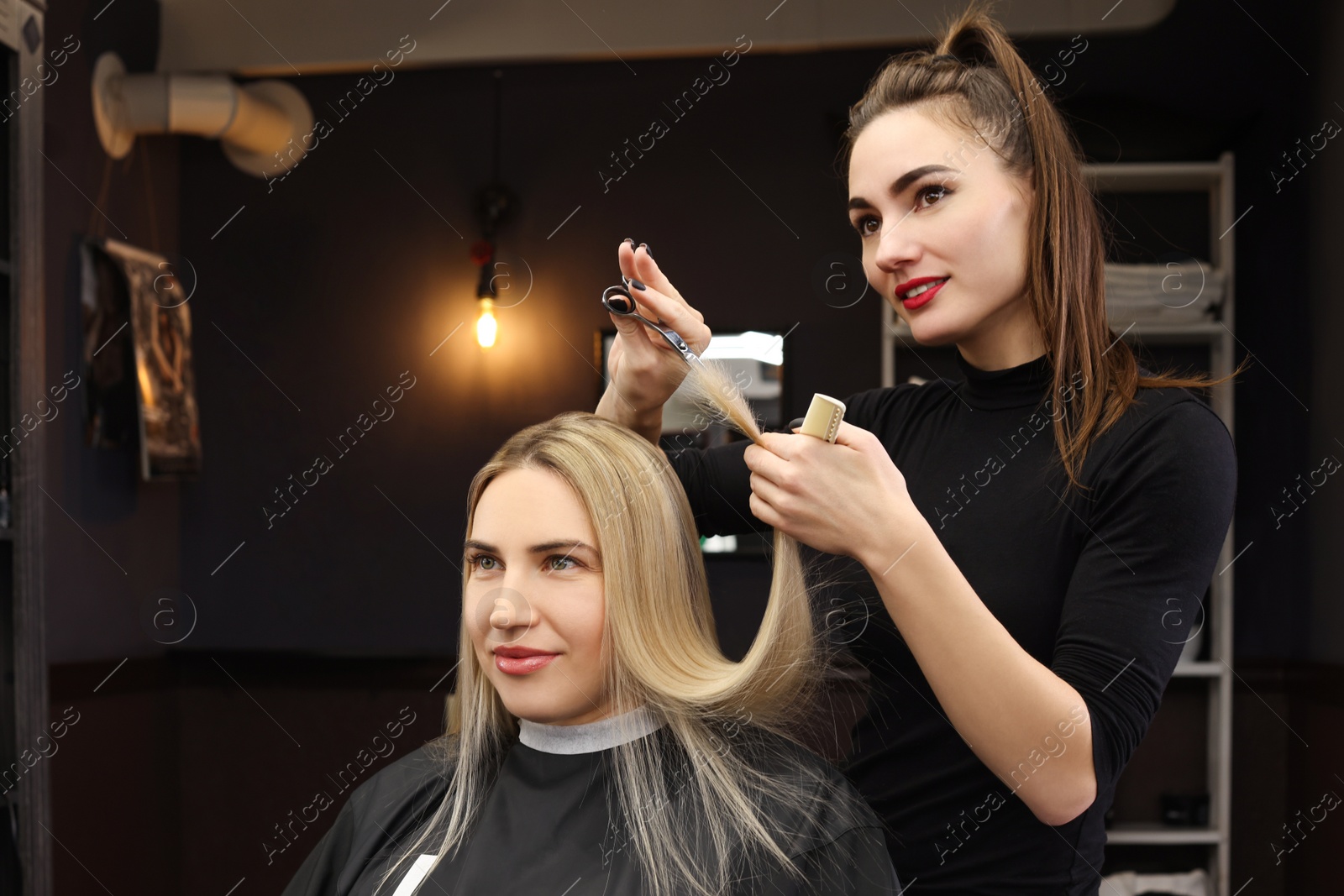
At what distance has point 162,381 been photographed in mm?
3578

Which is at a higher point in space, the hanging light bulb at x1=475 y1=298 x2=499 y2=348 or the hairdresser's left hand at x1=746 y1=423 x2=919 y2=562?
the hanging light bulb at x1=475 y1=298 x2=499 y2=348

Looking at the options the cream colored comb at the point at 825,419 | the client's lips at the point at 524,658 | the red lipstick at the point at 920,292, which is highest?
the red lipstick at the point at 920,292

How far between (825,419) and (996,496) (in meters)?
0.30

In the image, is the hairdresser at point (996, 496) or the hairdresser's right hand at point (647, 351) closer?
the hairdresser at point (996, 496)

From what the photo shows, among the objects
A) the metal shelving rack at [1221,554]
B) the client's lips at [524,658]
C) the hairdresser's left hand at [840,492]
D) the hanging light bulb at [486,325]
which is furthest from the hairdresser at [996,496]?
the hanging light bulb at [486,325]

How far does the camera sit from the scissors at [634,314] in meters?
1.31

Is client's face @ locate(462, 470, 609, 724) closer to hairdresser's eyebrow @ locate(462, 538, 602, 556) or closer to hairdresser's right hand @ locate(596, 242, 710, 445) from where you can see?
hairdresser's eyebrow @ locate(462, 538, 602, 556)

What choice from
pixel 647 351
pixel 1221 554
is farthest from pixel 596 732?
pixel 1221 554

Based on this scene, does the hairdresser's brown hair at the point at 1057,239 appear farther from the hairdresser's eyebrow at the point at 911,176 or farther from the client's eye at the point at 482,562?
the client's eye at the point at 482,562

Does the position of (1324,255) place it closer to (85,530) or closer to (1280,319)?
(1280,319)

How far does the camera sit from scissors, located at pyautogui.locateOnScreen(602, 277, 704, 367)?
1309 millimetres

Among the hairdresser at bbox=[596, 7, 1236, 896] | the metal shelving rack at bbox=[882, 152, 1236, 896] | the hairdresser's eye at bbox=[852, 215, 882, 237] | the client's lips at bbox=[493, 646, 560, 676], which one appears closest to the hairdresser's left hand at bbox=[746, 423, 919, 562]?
the hairdresser at bbox=[596, 7, 1236, 896]

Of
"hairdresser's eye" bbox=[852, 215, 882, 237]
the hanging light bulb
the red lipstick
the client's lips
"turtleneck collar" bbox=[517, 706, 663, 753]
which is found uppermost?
the hanging light bulb

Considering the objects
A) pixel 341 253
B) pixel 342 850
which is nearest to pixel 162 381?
pixel 341 253
